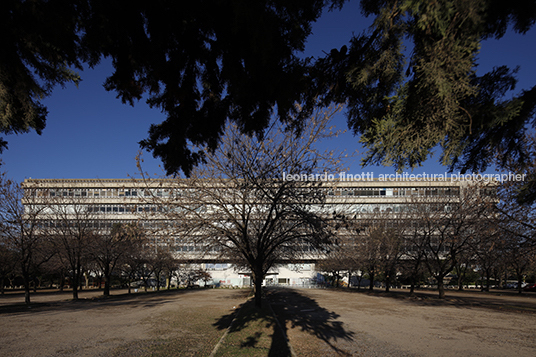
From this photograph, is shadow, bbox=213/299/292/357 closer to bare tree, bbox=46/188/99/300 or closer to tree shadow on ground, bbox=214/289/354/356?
tree shadow on ground, bbox=214/289/354/356

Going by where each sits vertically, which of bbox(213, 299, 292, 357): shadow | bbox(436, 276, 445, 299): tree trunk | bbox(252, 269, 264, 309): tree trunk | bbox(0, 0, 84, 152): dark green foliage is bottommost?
bbox(436, 276, 445, 299): tree trunk

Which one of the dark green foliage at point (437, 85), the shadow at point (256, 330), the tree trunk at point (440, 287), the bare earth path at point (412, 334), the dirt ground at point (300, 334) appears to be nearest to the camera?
the dark green foliage at point (437, 85)

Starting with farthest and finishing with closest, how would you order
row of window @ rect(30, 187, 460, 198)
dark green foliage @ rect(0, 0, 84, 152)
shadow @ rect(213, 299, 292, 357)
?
row of window @ rect(30, 187, 460, 198), shadow @ rect(213, 299, 292, 357), dark green foliage @ rect(0, 0, 84, 152)

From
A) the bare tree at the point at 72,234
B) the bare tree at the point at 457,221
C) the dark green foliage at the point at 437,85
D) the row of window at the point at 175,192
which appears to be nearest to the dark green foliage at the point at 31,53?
the dark green foliage at the point at 437,85

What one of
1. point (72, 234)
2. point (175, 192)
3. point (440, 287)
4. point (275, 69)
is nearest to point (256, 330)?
point (175, 192)

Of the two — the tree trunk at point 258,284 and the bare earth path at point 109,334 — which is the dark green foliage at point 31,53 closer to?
the bare earth path at point 109,334

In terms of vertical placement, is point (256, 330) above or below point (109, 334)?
above

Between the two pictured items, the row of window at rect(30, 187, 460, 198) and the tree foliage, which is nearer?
the tree foliage

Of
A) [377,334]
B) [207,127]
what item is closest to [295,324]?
[377,334]

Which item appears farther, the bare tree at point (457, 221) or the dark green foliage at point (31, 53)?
the bare tree at point (457, 221)

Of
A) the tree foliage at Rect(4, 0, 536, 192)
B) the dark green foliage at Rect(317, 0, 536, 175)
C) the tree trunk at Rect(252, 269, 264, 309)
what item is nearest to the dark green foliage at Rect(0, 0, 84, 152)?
the tree foliage at Rect(4, 0, 536, 192)

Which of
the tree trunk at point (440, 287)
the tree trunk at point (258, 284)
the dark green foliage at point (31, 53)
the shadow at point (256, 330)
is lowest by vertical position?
the tree trunk at point (440, 287)

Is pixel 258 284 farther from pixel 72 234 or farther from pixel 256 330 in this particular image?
pixel 72 234

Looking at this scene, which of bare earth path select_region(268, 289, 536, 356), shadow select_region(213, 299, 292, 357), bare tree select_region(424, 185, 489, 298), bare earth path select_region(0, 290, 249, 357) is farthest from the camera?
bare tree select_region(424, 185, 489, 298)
